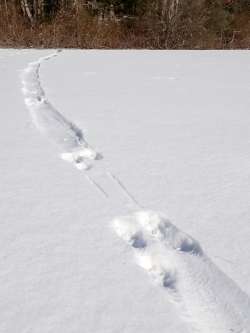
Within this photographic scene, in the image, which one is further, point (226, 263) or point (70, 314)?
point (226, 263)

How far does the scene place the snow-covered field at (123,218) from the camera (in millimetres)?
922

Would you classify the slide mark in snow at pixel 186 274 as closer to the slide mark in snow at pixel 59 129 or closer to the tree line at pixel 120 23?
the slide mark in snow at pixel 59 129

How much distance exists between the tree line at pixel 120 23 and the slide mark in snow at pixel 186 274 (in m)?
7.54

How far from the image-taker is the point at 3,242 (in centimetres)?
118

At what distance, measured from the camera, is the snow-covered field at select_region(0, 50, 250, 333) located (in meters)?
0.92

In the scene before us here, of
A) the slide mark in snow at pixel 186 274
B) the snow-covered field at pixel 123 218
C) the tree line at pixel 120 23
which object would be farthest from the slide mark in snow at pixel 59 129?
the tree line at pixel 120 23

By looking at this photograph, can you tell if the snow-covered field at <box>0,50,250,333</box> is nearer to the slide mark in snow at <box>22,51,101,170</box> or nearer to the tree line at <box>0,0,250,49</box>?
the slide mark in snow at <box>22,51,101,170</box>

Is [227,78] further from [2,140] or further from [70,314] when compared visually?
[70,314]

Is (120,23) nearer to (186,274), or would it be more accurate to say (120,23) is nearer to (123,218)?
(123,218)

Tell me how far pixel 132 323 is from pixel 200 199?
2.25 feet

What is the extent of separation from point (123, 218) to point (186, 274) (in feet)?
1.07

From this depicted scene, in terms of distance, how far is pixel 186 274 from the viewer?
3.48ft

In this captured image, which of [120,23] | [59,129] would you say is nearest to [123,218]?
[59,129]

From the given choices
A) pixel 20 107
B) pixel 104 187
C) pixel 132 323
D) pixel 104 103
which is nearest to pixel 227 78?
pixel 104 103
